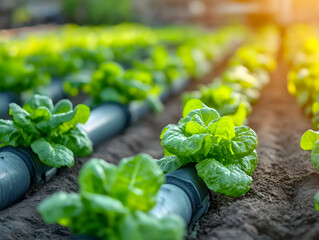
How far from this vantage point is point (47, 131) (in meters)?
3.23

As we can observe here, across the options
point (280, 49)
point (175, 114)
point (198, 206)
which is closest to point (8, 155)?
point (198, 206)

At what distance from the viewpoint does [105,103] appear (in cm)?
493

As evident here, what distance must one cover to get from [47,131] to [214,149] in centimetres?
126

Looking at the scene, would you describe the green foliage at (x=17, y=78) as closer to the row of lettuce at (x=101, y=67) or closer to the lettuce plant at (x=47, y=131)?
the row of lettuce at (x=101, y=67)

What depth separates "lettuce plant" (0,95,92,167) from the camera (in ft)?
10.2

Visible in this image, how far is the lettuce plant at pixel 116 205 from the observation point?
1.79 metres

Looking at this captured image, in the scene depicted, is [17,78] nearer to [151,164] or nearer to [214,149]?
[214,149]

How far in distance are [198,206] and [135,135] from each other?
229 cm

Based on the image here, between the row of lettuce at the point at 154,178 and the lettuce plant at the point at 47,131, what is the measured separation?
72 centimetres

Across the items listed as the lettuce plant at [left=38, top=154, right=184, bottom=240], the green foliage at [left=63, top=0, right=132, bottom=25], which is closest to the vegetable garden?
the lettuce plant at [left=38, top=154, right=184, bottom=240]

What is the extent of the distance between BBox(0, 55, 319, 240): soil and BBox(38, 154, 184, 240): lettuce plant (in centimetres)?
58

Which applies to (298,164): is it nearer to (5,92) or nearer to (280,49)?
(5,92)

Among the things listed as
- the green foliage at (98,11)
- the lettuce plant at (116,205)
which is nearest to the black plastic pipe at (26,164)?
the lettuce plant at (116,205)

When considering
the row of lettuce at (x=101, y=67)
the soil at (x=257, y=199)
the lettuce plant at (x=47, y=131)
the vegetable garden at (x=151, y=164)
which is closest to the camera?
the vegetable garden at (x=151, y=164)
